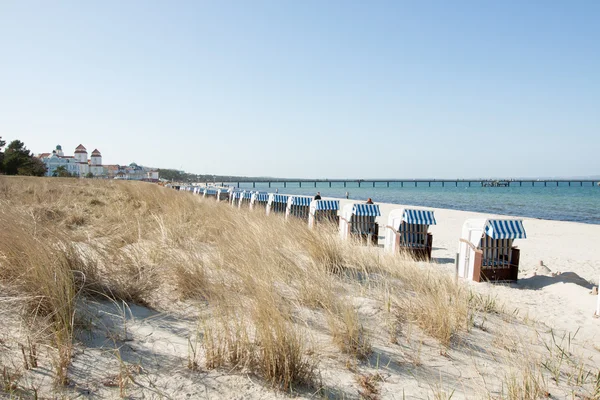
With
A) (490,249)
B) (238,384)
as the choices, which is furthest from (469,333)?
(490,249)

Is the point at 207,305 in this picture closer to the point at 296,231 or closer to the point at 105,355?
the point at 105,355

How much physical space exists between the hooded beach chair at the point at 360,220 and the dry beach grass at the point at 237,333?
18.2ft

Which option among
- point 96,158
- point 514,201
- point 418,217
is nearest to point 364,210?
point 418,217

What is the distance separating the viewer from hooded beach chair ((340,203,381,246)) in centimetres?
1009

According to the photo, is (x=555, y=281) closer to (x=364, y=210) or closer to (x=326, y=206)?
(x=364, y=210)

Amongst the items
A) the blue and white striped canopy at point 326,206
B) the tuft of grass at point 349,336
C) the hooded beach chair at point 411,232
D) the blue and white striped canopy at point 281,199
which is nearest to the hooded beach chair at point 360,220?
the hooded beach chair at point 411,232

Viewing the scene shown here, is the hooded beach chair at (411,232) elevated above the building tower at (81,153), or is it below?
below

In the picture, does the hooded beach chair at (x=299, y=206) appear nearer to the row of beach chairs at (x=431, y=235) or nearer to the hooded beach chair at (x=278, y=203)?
the hooded beach chair at (x=278, y=203)

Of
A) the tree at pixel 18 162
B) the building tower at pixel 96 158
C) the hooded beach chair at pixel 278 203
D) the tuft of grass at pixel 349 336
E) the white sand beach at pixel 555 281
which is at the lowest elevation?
the white sand beach at pixel 555 281

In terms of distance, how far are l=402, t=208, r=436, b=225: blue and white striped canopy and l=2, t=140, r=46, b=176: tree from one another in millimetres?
44919

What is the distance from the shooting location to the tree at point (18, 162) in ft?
134

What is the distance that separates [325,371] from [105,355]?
142cm

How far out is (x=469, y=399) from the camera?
2434 millimetres

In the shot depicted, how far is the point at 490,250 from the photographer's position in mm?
7582
